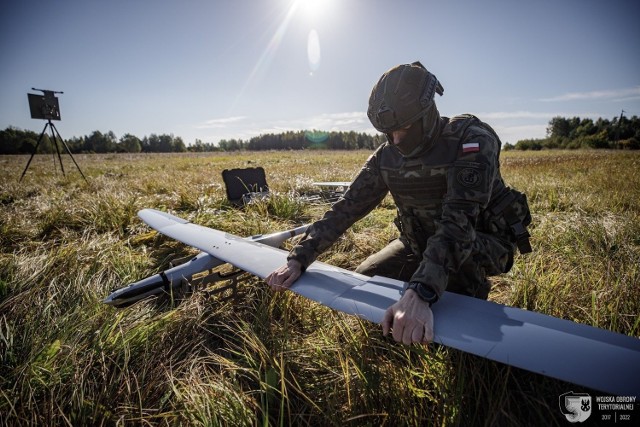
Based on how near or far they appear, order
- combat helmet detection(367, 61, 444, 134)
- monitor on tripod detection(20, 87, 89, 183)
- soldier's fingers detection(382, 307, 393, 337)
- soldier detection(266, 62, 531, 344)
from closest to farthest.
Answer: soldier's fingers detection(382, 307, 393, 337), soldier detection(266, 62, 531, 344), combat helmet detection(367, 61, 444, 134), monitor on tripod detection(20, 87, 89, 183)

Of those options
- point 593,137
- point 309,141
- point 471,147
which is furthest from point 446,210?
point 309,141

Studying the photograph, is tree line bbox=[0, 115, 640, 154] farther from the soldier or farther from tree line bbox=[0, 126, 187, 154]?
the soldier

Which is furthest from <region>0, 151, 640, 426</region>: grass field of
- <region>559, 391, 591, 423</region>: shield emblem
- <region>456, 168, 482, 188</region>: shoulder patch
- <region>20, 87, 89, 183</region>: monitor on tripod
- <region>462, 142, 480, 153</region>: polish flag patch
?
<region>20, 87, 89, 183</region>: monitor on tripod

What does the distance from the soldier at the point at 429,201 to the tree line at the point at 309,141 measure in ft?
164

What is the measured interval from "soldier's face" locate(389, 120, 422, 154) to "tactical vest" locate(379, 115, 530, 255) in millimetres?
164

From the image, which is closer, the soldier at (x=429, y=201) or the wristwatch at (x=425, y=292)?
the wristwatch at (x=425, y=292)

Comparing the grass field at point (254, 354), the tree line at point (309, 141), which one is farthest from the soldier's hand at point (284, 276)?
the tree line at point (309, 141)

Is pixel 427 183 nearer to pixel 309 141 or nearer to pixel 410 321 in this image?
pixel 410 321

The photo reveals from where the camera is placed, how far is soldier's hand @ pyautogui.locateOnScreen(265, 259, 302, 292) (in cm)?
219

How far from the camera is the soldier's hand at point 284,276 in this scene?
7.17 ft

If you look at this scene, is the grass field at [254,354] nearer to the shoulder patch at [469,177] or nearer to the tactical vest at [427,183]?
the tactical vest at [427,183]

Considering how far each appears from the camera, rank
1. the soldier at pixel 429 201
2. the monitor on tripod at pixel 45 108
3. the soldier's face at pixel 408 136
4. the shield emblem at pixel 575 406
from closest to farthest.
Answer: the shield emblem at pixel 575 406
the soldier at pixel 429 201
the soldier's face at pixel 408 136
the monitor on tripod at pixel 45 108

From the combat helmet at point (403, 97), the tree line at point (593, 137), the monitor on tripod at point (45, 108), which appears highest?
the monitor on tripod at point (45, 108)

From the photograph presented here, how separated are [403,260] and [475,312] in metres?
1.41
